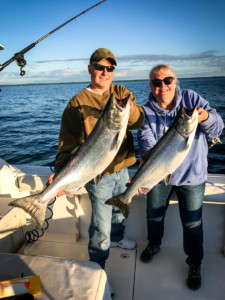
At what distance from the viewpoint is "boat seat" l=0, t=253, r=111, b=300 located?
202cm

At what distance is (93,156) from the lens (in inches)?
100.0

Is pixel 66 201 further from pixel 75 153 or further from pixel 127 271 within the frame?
pixel 75 153

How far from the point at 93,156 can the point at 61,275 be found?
48.0 inches

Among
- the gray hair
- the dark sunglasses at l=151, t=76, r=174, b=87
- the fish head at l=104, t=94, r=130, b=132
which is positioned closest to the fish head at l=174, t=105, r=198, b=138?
the fish head at l=104, t=94, r=130, b=132

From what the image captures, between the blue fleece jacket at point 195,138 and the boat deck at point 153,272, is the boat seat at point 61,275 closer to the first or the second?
the boat deck at point 153,272

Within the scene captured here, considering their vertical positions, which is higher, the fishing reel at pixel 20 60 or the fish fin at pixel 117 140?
the fishing reel at pixel 20 60

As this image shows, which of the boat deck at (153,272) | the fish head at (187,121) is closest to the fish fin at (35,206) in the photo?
the boat deck at (153,272)

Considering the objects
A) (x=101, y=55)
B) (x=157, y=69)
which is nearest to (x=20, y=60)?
(x=101, y=55)

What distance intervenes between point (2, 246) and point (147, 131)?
9.30 ft

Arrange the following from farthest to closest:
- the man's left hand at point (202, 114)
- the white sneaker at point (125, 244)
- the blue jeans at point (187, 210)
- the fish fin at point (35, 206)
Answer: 1. the white sneaker at point (125, 244)
2. the blue jeans at point (187, 210)
3. the fish fin at point (35, 206)
4. the man's left hand at point (202, 114)

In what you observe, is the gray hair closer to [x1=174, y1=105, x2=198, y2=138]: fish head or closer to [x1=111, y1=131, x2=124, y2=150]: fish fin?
[x1=174, y1=105, x2=198, y2=138]: fish head

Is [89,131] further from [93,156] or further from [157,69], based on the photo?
[157,69]

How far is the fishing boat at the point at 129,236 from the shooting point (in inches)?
131

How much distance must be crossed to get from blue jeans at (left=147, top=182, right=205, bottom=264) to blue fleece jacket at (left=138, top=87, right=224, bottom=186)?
0.17 m
